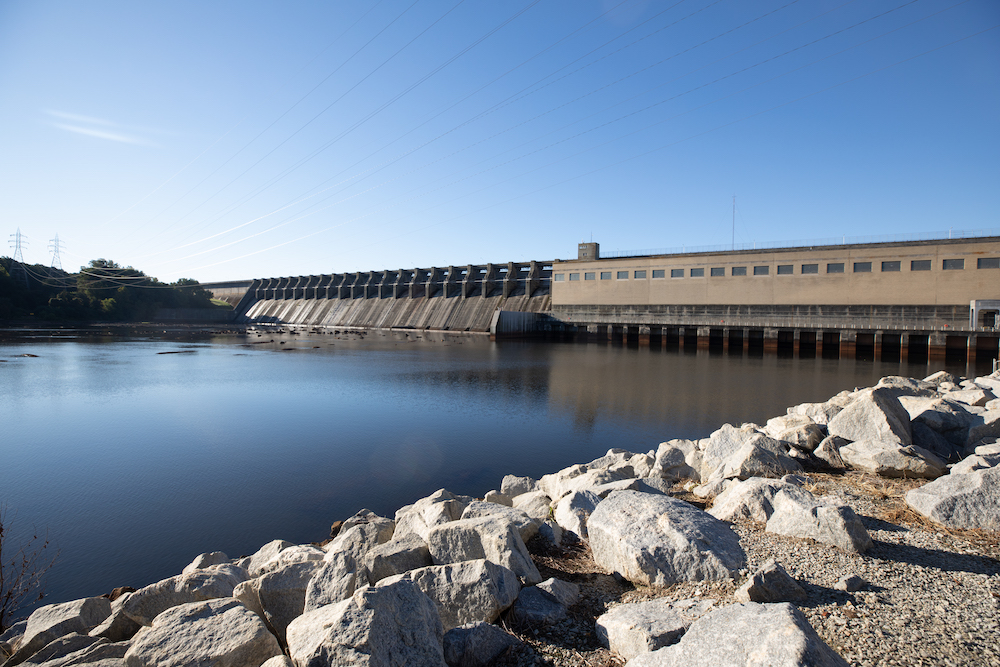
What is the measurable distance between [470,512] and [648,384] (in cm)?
1712

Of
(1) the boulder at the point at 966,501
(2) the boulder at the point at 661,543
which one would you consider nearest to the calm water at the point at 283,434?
(2) the boulder at the point at 661,543

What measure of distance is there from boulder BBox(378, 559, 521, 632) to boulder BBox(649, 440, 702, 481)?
175 inches

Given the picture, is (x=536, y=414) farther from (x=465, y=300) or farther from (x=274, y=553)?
(x=465, y=300)

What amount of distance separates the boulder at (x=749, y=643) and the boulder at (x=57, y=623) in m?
4.36

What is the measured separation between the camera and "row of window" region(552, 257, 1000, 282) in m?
32.5

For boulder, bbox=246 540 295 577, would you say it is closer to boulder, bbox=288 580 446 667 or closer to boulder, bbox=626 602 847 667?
boulder, bbox=288 580 446 667

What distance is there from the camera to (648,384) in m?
21.0

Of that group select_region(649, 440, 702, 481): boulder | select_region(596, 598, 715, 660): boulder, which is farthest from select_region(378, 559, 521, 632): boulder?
select_region(649, 440, 702, 481): boulder

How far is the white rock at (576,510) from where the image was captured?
489cm

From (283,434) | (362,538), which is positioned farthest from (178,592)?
(283,434)

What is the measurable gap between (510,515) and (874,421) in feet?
17.0

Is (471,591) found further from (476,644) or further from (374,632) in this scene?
(374,632)

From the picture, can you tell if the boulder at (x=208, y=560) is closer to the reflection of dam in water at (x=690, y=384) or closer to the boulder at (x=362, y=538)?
the boulder at (x=362, y=538)

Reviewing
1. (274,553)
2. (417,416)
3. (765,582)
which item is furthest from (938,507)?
(417,416)
